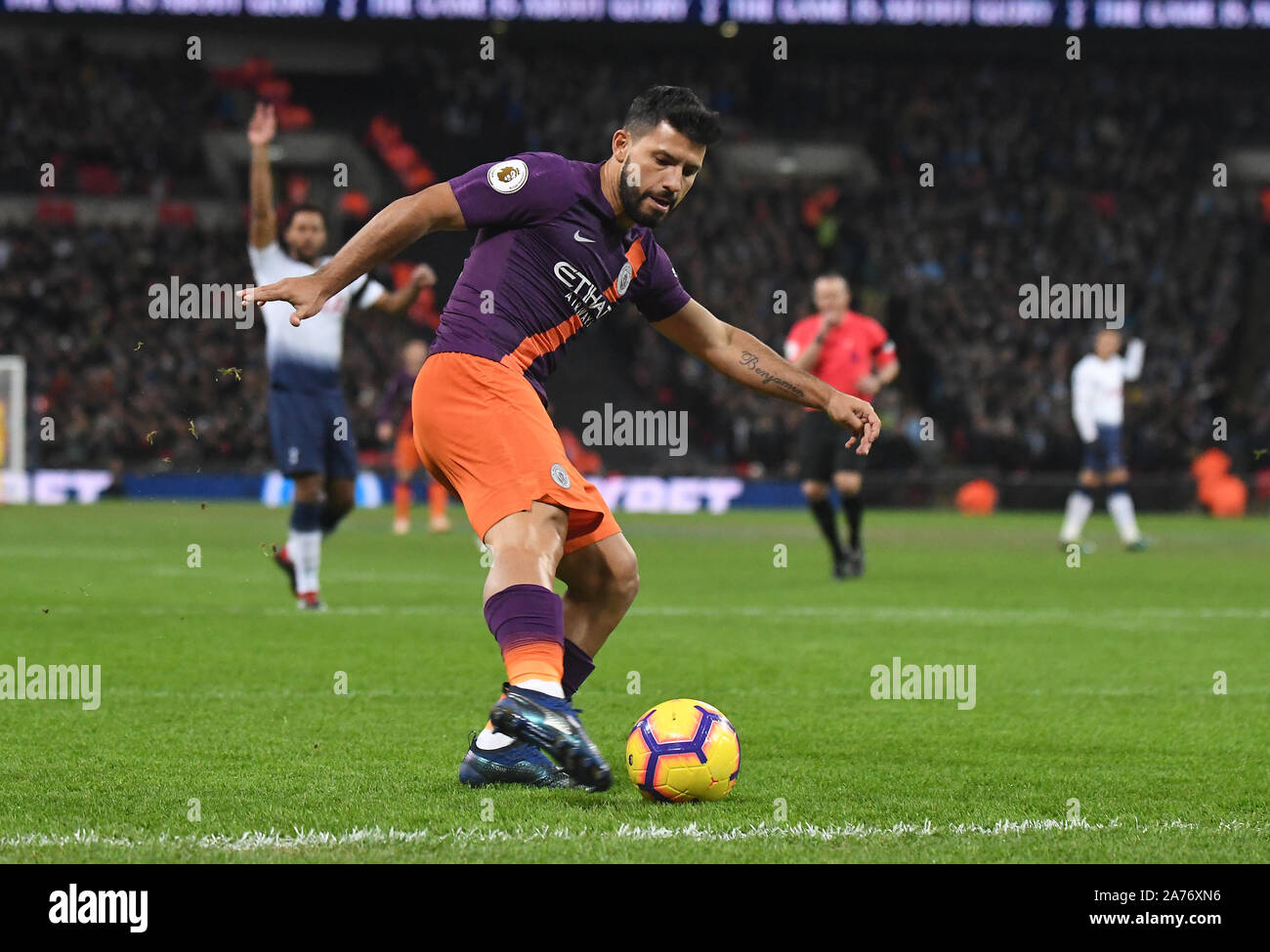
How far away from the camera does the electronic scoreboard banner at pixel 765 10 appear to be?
28859mm

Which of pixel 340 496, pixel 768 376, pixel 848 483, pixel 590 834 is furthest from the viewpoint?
pixel 848 483

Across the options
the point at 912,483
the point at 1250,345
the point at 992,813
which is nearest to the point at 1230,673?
the point at 992,813

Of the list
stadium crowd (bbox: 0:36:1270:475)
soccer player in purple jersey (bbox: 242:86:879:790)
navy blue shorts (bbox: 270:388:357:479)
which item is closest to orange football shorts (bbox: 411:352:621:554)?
soccer player in purple jersey (bbox: 242:86:879:790)

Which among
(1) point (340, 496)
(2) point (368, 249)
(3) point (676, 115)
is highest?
(3) point (676, 115)

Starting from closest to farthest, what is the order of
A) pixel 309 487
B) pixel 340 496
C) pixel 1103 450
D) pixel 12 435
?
pixel 309 487
pixel 340 496
pixel 1103 450
pixel 12 435

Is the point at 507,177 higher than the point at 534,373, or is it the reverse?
the point at 507,177

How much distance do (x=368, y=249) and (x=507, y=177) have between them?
49 cm

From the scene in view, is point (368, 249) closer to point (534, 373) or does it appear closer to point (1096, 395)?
point (534, 373)

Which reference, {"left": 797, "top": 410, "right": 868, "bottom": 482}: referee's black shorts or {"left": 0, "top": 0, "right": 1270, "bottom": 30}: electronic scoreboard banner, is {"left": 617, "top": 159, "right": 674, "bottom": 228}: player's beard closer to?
{"left": 797, "top": 410, "right": 868, "bottom": 482}: referee's black shorts

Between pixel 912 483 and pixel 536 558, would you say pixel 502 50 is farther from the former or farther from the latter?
pixel 536 558

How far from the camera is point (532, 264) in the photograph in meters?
4.72

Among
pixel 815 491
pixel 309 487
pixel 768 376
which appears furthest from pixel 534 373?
pixel 815 491

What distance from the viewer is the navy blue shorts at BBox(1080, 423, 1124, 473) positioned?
54.6 feet
